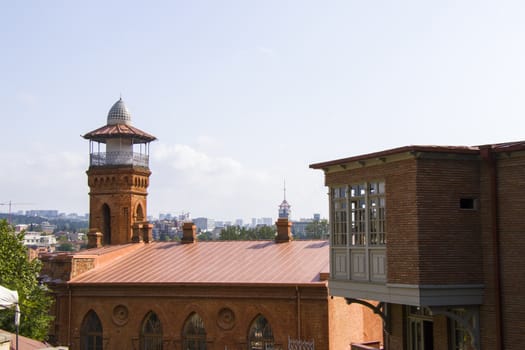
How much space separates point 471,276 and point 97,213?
110 ft

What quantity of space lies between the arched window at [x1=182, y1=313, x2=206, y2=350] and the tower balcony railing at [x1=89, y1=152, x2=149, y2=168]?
1654 cm

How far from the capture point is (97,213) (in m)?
48.2

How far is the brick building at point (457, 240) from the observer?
1884 centimetres

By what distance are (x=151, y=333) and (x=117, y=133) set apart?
667 inches

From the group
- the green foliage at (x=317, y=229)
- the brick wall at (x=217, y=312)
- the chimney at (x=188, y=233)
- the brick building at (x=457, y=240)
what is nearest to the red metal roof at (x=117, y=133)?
the chimney at (x=188, y=233)

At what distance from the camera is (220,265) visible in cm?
3650

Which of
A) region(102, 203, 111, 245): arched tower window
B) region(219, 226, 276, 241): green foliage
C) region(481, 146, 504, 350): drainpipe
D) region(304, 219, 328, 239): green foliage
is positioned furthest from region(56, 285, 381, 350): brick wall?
region(304, 219, 328, 239): green foliage

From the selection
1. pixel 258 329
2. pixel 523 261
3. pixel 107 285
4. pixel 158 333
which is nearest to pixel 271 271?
pixel 258 329

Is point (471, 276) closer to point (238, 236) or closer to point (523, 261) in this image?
point (523, 261)

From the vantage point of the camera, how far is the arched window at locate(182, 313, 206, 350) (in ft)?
112

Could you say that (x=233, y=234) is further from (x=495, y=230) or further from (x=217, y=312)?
(x=495, y=230)

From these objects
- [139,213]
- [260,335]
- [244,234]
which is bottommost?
[260,335]

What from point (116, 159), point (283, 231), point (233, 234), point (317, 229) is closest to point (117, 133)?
point (116, 159)

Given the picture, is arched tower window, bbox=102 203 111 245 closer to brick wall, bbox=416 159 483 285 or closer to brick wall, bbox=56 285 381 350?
brick wall, bbox=56 285 381 350
